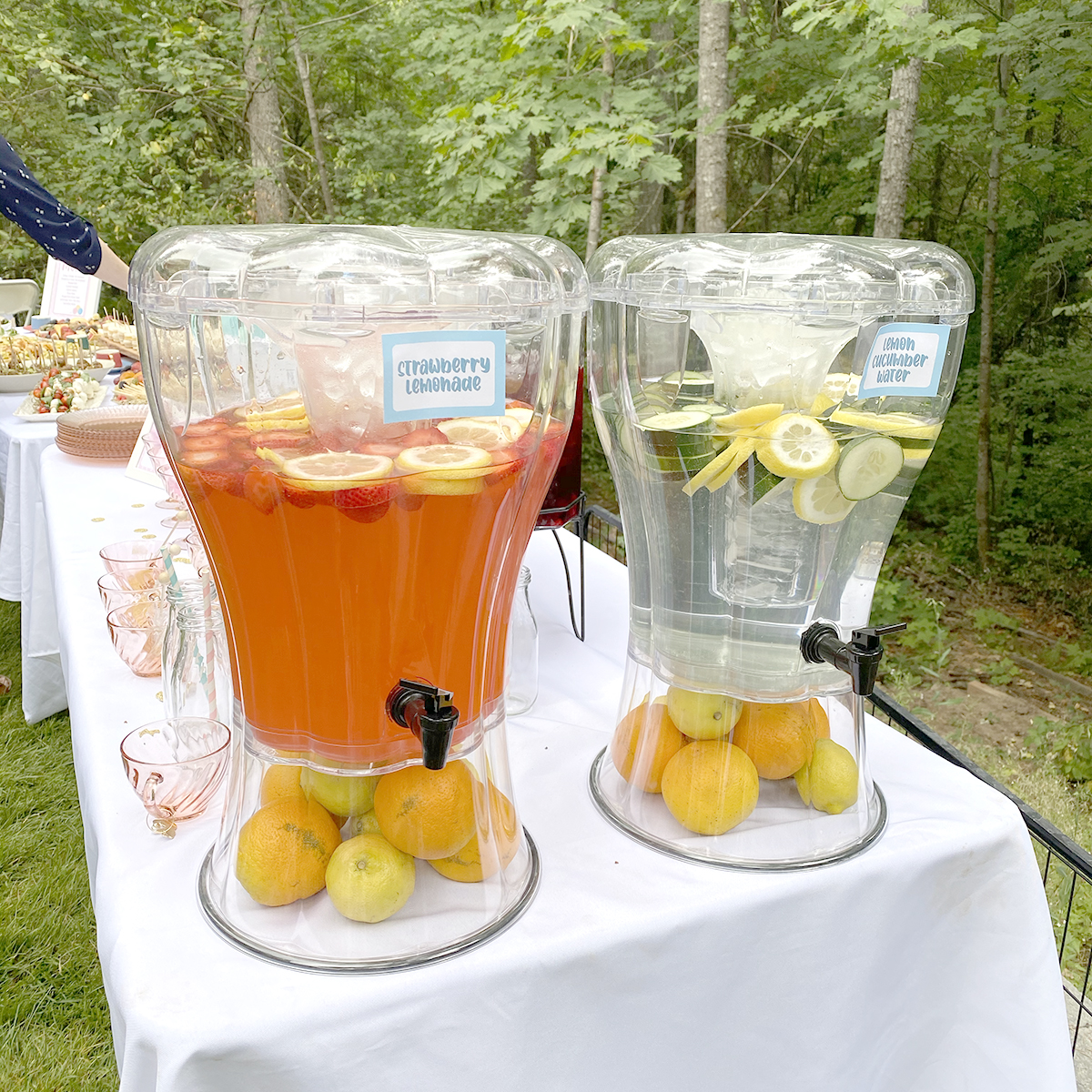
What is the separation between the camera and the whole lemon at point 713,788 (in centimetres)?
76

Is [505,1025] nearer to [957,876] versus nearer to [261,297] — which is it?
[957,876]

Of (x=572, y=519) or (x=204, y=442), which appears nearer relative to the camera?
(x=204, y=442)

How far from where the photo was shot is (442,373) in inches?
22.4

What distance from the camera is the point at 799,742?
781 mm

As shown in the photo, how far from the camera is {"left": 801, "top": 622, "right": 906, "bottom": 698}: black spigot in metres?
0.71

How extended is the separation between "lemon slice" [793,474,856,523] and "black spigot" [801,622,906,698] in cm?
9

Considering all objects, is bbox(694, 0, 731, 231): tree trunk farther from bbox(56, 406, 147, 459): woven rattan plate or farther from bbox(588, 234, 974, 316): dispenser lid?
bbox(588, 234, 974, 316): dispenser lid

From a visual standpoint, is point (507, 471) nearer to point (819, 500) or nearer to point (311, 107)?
point (819, 500)

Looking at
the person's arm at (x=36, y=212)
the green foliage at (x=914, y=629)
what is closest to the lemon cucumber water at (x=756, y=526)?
the person's arm at (x=36, y=212)

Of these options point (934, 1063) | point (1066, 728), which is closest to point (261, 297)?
point (934, 1063)

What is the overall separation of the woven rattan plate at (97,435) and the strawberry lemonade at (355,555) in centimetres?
150

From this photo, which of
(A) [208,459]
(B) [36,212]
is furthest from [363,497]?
(B) [36,212]

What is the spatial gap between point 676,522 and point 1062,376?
554cm

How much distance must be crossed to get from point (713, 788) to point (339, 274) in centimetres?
51
